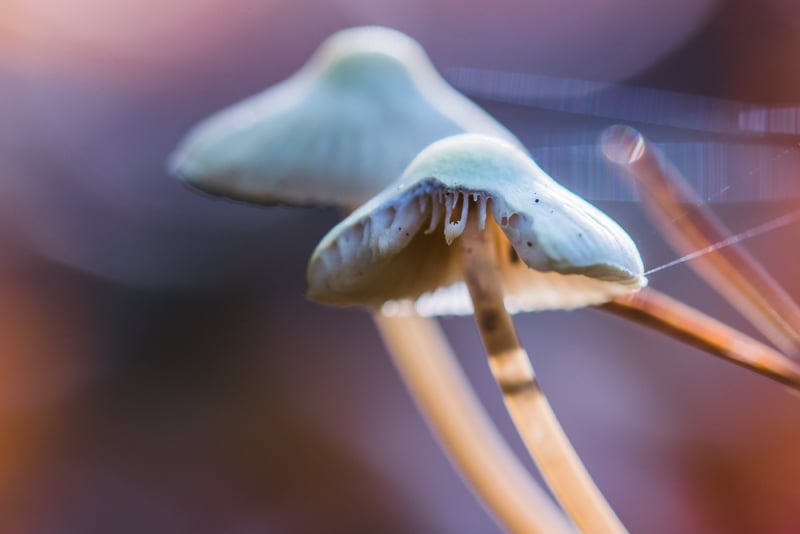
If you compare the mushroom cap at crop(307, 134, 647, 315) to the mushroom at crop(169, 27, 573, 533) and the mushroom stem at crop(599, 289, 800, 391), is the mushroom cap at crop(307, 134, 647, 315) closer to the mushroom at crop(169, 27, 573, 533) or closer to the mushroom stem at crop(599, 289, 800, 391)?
the mushroom stem at crop(599, 289, 800, 391)

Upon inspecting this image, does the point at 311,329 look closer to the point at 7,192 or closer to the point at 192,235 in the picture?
the point at 192,235

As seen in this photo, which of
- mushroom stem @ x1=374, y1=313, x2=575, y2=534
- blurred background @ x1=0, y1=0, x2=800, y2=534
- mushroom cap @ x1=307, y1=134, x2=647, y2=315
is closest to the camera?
mushroom cap @ x1=307, y1=134, x2=647, y2=315

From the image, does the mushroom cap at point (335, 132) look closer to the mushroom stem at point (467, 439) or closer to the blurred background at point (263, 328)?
the mushroom stem at point (467, 439)

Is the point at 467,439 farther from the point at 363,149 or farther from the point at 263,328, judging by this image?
the point at 263,328

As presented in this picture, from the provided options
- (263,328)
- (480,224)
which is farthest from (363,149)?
(263,328)

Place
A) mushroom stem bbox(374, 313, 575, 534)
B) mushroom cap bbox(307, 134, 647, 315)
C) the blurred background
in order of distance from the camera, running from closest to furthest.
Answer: mushroom cap bbox(307, 134, 647, 315) < mushroom stem bbox(374, 313, 575, 534) < the blurred background

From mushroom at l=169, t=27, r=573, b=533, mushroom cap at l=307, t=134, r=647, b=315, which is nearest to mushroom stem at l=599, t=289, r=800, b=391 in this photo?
mushroom cap at l=307, t=134, r=647, b=315

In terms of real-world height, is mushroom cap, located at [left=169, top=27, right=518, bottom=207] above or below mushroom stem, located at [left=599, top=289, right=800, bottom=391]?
above
